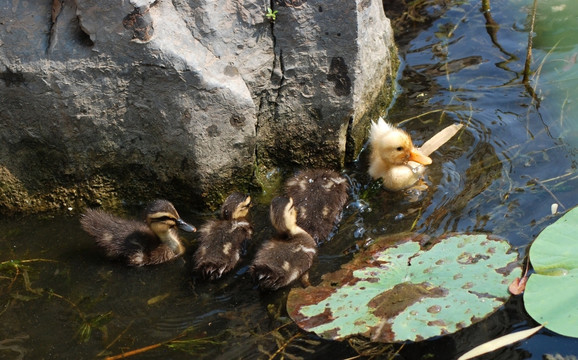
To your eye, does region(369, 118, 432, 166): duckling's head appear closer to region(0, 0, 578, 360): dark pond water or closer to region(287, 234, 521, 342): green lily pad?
region(0, 0, 578, 360): dark pond water

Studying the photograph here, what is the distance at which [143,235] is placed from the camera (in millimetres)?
5395

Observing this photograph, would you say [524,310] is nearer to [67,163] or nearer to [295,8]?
[295,8]

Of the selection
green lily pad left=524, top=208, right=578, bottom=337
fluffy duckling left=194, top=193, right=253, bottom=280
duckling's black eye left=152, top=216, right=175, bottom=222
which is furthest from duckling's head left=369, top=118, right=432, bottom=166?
duckling's black eye left=152, top=216, right=175, bottom=222

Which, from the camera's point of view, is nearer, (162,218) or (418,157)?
(162,218)

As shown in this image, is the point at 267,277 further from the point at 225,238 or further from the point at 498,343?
the point at 498,343

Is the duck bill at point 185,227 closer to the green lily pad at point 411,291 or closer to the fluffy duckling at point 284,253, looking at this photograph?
the fluffy duckling at point 284,253

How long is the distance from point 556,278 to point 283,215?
1.79 m

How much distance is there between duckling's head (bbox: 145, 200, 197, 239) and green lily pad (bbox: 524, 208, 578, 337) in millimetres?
2309

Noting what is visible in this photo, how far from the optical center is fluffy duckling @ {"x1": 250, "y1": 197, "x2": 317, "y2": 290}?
4.93 meters

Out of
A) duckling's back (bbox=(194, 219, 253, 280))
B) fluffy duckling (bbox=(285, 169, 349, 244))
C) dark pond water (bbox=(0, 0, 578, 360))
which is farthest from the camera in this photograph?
fluffy duckling (bbox=(285, 169, 349, 244))

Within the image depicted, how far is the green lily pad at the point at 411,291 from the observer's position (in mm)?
4324

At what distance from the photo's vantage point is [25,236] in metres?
5.62

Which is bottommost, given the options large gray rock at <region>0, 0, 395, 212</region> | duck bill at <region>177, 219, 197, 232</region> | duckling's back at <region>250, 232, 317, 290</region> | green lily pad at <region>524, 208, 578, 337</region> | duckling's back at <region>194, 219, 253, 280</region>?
green lily pad at <region>524, 208, 578, 337</region>

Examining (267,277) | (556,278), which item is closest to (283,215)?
(267,277)
